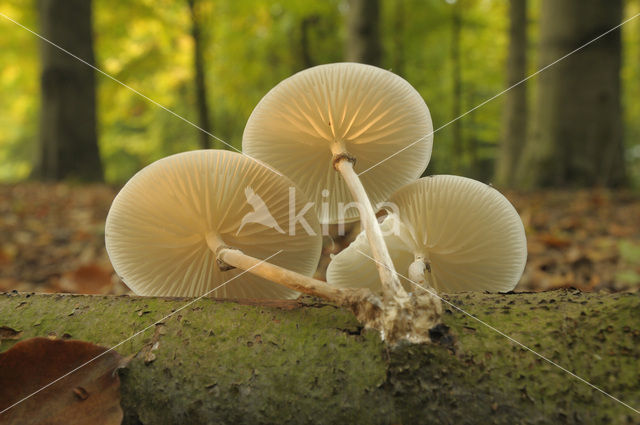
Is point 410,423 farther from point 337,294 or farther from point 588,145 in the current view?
point 588,145

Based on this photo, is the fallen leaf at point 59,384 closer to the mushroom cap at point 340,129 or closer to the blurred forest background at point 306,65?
the mushroom cap at point 340,129

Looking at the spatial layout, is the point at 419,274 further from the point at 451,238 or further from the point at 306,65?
the point at 306,65

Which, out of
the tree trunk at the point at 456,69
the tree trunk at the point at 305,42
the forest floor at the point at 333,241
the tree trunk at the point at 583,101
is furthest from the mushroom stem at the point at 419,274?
the tree trunk at the point at 456,69

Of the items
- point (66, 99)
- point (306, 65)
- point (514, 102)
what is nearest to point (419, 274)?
point (66, 99)

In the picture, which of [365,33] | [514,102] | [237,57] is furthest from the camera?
[237,57]

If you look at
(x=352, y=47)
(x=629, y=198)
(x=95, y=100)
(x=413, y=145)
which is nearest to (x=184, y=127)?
(x=95, y=100)

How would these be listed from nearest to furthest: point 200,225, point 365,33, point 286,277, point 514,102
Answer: point 286,277 < point 200,225 < point 365,33 < point 514,102

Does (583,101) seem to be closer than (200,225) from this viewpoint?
No
